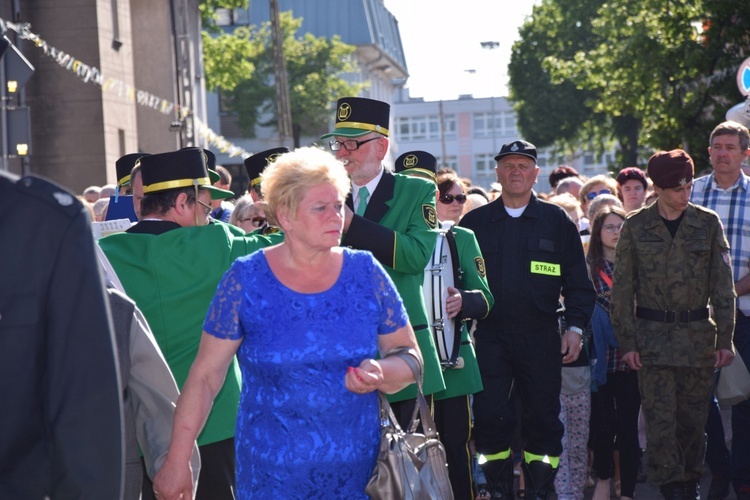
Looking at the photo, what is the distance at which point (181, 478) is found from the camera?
13.8ft

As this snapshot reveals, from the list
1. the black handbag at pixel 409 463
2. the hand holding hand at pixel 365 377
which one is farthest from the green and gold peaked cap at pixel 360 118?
the hand holding hand at pixel 365 377

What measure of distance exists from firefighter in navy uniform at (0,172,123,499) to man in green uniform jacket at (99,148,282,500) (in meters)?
2.58

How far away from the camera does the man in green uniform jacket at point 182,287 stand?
5.06 m

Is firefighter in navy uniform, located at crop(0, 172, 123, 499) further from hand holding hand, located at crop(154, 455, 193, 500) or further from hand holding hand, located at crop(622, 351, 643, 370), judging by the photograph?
hand holding hand, located at crop(622, 351, 643, 370)

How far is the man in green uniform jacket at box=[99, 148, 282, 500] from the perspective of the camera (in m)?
5.06

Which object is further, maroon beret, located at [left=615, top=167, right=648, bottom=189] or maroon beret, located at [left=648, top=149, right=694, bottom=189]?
maroon beret, located at [left=615, top=167, right=648, bottom=189]

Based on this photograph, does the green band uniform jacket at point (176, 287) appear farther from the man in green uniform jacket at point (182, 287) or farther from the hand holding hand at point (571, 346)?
the hand holding hand at point (571, 346)

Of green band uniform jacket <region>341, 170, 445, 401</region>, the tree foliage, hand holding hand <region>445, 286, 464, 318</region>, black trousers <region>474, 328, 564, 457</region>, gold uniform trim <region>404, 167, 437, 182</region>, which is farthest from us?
the tree foliage

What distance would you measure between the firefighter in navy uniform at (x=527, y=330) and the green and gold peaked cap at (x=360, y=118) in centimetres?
216

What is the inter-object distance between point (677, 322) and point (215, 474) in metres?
3.77

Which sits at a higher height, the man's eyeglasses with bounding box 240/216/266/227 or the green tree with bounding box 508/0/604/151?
the green tree with bounding box 508/0/604/151

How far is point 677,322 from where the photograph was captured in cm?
791

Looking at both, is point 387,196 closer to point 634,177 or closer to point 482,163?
point 634,177

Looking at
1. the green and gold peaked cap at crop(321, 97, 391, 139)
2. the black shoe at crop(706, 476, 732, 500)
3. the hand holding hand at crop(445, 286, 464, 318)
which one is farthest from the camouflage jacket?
the green and gold peaked cap at crop(321, 97, 391, 139)
